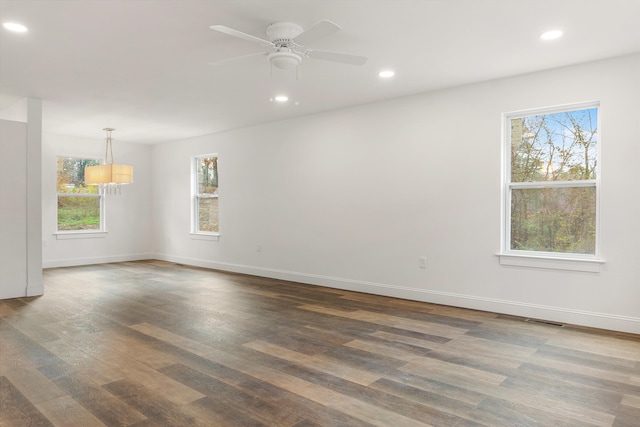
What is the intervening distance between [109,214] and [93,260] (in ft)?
3.16

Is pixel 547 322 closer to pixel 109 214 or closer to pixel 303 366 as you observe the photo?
pixel 303 366

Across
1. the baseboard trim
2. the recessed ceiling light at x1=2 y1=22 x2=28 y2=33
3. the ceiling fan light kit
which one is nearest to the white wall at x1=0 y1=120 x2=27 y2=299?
the recessed ceiling light at x1=2 y1=22 x2=28 y2=33

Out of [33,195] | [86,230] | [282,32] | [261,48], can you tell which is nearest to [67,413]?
[282,32]

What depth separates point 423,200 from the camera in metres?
4.94

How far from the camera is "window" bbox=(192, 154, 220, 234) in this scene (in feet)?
25.5

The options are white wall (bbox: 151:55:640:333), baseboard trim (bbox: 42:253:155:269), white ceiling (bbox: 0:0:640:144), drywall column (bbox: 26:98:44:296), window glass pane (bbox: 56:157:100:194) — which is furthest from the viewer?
window glass pane (bbox: 56:157:100:194)

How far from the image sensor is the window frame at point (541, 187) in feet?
12.7

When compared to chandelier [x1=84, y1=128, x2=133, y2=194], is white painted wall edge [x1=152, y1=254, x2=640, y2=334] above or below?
below

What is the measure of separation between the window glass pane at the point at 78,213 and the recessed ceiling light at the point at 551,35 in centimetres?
811

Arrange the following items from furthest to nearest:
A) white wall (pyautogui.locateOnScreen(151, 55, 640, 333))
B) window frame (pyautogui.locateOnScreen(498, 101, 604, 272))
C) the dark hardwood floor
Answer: window frame (pyautogui.locateOnScreen(498, 101, 604, 272)), white wall (pyautogui.locateOnScreen(151, 55, 640, 333)), the dark hardwood floor

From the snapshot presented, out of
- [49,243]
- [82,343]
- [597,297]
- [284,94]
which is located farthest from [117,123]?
[597,297]

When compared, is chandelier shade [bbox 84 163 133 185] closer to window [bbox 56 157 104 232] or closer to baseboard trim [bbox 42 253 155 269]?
window [bbox 56 157 104 232]

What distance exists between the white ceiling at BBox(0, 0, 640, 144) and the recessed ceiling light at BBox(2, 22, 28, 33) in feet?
0.19

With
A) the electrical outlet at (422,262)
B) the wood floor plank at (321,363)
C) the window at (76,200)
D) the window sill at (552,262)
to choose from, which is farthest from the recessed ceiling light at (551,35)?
the window at (76,200)
